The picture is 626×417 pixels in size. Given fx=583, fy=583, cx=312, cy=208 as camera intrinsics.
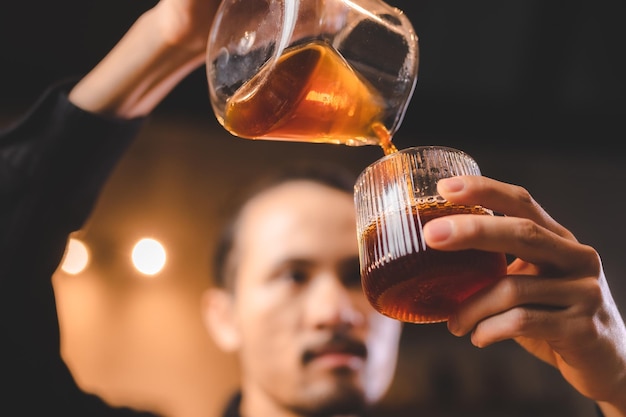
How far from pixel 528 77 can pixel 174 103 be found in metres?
1.99

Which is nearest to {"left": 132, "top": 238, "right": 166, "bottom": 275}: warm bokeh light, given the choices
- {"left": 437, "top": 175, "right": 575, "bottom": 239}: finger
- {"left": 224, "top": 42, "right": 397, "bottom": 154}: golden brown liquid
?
{"left": 224, "top": 42, "right": 397, "bottom": 154}: golden brown liquid

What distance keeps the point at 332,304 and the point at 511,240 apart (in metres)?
0.90

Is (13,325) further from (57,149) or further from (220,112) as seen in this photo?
(220,112)

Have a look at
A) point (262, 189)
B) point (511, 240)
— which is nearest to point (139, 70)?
point (511, 240)

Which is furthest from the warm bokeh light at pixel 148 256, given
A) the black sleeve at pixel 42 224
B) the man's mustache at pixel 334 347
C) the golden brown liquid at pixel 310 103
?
the golden brown liquid at pixel 310 103

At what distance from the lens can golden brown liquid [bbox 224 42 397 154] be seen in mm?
913

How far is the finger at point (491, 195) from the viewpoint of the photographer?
83 centimetres

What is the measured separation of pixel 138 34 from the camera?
1.17m

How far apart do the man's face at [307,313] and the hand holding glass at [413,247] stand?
0.70 m

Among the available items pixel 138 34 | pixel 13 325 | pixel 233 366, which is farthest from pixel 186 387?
pixel 138 34

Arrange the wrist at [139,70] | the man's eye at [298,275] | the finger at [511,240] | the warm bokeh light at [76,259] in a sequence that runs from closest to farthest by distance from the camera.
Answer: the finger at [511,240]
the wrist at [139,70]
the man's eye at [298,275]
the warm bokeh light at [76,259]

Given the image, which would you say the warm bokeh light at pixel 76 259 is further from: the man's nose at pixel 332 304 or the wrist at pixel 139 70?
the wrist at pixel 139 70

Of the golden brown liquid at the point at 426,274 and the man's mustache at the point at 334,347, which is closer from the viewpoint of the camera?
the golden brown liquid at the point at 426,274

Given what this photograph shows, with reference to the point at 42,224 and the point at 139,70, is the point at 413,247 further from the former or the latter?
the point at 42,224
